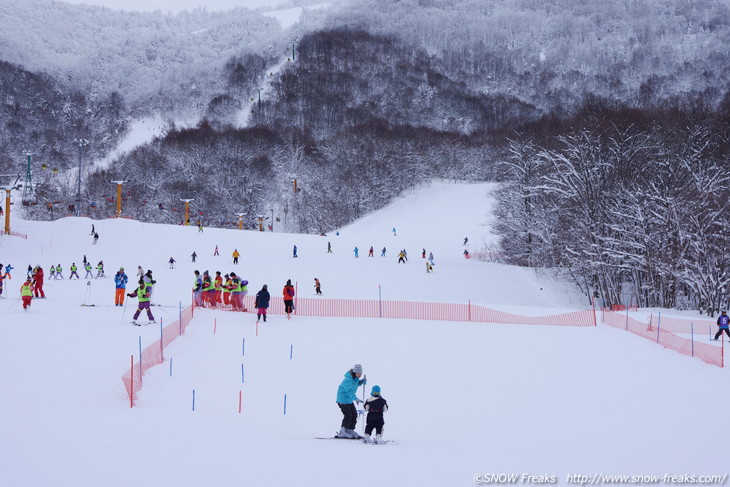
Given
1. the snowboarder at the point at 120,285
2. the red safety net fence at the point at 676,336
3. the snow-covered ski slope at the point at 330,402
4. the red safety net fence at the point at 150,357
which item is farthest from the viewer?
the snowboarder at the point at 120,285

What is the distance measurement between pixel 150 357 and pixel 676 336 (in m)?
15.8

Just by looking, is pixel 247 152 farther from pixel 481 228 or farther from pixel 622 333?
pixel 622 333

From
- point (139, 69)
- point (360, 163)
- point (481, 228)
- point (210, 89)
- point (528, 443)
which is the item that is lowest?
point (528, 443)

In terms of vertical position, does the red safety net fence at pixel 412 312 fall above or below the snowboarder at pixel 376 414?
above

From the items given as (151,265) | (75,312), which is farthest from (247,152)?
(75,312)

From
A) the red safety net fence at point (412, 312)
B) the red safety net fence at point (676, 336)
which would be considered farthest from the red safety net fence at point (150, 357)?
the red safety net fence at point (676, 336)

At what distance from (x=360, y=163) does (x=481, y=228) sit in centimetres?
3487

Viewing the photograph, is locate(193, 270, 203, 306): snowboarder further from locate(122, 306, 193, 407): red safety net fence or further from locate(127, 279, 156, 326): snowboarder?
locate(127, 279, 156, 326): snowboarder

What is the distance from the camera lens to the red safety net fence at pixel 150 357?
1227cm

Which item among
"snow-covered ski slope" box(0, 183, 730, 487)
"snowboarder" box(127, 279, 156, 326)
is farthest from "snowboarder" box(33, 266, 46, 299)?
"snowboarder" box(127, 279, 156, 326)

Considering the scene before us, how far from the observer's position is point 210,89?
17200cm

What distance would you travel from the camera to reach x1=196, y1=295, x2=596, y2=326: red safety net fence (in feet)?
89.0

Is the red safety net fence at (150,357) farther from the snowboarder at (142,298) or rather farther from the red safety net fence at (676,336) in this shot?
the red safety net fence at (676,336)

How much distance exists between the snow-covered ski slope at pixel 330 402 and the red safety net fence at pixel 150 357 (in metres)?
0.23
